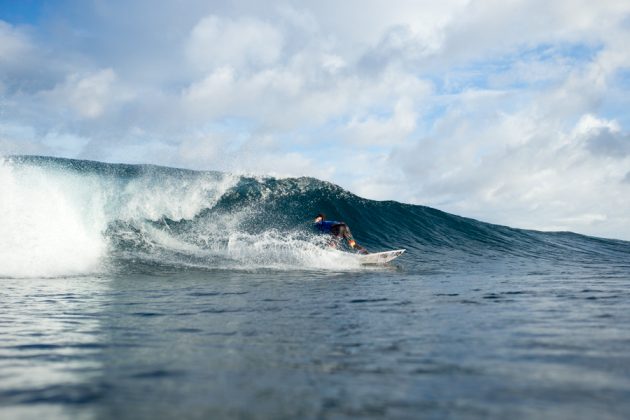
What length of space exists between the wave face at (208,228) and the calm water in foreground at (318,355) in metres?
5.42

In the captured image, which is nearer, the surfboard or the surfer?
the surfboard

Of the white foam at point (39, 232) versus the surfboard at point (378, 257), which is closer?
the white foam at point (39, 232)

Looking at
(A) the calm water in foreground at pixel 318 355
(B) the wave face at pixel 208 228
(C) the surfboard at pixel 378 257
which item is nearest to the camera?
(A) the calm water in foreground at pixel 318 355

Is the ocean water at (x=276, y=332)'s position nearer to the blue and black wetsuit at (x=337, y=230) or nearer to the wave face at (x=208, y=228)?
the wave face at (x=208, y=228)

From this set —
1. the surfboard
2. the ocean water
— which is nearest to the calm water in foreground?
the ocean water

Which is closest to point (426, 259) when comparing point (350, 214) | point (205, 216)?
point (350, 214)

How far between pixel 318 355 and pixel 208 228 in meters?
14.1

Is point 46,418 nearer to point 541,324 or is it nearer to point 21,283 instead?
point 541,324

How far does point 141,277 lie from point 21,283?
87.5 inches

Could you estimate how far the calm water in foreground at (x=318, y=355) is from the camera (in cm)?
256

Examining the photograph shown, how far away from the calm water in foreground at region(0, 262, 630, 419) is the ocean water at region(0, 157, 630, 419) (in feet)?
0.06

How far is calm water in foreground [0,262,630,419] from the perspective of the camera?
2.56 metres

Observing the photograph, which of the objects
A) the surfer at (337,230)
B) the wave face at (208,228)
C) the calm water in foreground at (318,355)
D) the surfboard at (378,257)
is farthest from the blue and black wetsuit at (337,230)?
the calm water in foreground at (318,355)

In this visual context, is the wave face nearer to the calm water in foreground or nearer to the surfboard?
the surfboard
